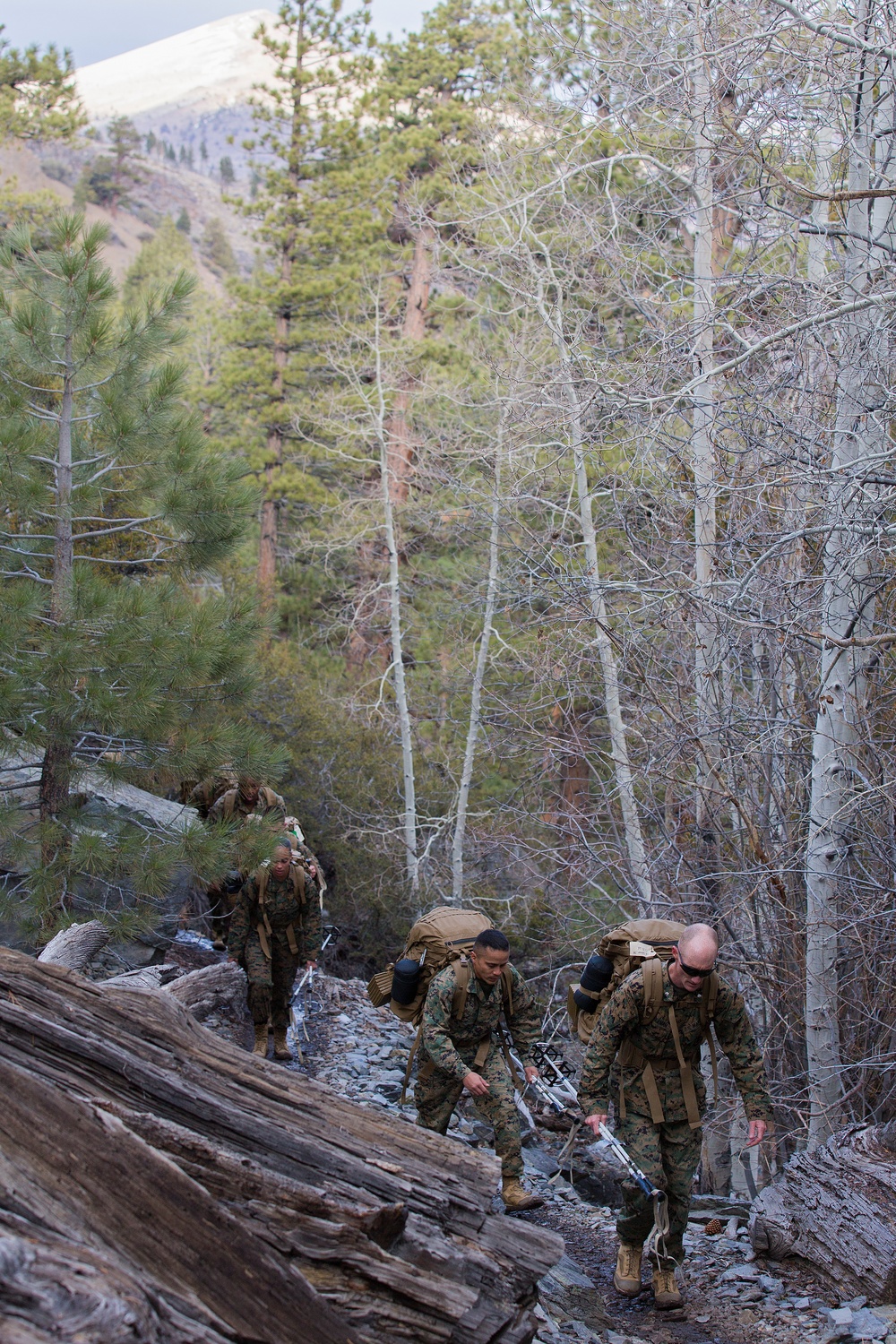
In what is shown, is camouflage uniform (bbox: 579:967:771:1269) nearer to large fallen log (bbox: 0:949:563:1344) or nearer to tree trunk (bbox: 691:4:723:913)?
large fallen log (bbox: 0:949:563:1344)

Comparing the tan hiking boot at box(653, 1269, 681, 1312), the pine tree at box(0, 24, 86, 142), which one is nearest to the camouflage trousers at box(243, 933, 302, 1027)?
the tan hiking boot at box(653, 1269, 681, 1312)

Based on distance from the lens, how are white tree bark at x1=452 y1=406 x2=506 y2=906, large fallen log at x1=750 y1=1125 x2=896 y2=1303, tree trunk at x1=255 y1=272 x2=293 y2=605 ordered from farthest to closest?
tree trunk at x1=255 y1=272 x2=293 y2=605 → white tree bark at x1=452 y1=406 x2=506 y2=906 → large fallen log at x1=750 y1=1125 x2=896 y2=1303

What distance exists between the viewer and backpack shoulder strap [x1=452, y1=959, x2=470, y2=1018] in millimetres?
5906

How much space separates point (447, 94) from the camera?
26391 mm

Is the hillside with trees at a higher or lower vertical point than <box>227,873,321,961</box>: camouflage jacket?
higher

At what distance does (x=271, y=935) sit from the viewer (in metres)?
9.16

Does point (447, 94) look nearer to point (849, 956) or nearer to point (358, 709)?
point (358, 709)

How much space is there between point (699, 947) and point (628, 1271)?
1775 millimetres

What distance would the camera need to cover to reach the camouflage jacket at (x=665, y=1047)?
17.7 feet

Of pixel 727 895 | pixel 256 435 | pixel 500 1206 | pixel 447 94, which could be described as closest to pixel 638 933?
pixel 500 1206

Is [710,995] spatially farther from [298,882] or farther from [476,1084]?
[298,882]

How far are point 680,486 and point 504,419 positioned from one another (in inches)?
198

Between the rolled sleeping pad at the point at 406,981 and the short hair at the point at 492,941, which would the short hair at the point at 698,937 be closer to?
the short hair at the point at 492,941

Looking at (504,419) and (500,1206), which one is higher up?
(504,419)
